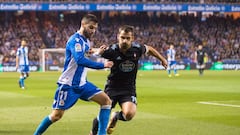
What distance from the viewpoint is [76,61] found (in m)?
10.6

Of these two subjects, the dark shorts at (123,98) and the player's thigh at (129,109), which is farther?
the dark shorts at (123,98)

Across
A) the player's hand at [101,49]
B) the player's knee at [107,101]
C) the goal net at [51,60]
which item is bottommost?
the goal net at [51,60]

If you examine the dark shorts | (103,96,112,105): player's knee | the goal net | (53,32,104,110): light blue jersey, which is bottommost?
the goal net

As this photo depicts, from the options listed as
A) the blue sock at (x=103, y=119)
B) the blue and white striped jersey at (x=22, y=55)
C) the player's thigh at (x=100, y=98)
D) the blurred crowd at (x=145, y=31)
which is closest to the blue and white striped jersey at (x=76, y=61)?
the player's thigh at (x=100, y=98)

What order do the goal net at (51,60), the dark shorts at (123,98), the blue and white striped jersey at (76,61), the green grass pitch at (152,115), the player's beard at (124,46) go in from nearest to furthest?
the blue and white striped jersey at (76,61), the player's beard at (124,46), the dark shorts at (123,98), the green grass pitch at (152,115), the goal net at (51,60)

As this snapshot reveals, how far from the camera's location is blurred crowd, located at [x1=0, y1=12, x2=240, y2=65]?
61.4 meters

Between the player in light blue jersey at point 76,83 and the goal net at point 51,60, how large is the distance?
145 feet

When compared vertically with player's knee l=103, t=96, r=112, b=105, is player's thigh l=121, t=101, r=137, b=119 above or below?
below

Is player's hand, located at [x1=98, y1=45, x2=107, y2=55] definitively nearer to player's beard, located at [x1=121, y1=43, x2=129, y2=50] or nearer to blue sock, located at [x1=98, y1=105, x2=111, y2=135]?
player's beard, located at [x1=121, y1=43, x2=129, y2=50]

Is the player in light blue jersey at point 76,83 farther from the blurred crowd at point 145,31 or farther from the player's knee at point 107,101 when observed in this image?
the blurred crowd at point 145,31

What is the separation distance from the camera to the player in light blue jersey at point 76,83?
1065 cm

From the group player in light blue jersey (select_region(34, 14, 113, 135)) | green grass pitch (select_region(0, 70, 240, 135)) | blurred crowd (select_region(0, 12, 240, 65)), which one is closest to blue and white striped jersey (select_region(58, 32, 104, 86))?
player in light blue jersey (select_region(34, 14, 113, 135))

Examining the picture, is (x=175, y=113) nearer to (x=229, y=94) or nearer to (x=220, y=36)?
(x=229, y=94)

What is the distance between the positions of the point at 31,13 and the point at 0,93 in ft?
128
